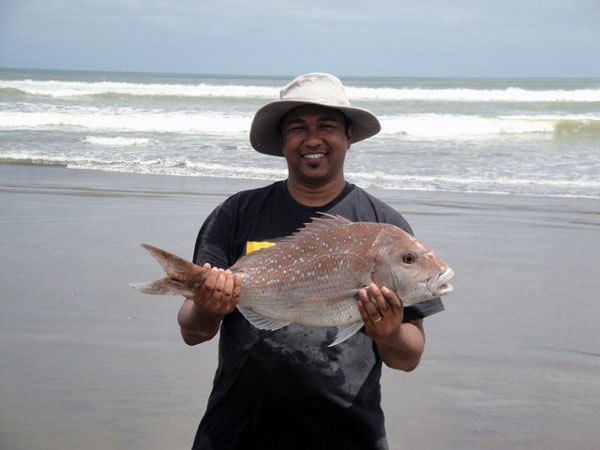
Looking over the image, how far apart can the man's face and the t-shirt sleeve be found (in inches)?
11.8

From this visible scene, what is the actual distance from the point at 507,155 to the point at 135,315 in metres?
13.6

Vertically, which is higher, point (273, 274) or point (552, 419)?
point (273, 274)

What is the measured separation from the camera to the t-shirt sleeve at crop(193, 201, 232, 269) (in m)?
2.88

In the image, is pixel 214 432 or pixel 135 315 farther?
pixel 135 315

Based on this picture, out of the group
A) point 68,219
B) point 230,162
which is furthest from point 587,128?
point 68,219

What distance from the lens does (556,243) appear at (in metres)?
8.77

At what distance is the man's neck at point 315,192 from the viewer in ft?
9.48

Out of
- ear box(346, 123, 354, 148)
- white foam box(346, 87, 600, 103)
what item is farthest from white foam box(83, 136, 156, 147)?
white foam box(346, 87, 600, 103)

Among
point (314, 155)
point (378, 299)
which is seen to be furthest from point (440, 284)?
point (314, 155)

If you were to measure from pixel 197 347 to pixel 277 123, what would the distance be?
9.19 feet

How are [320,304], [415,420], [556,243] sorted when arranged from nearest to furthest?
[320,304]
[415,420]
[556,243]

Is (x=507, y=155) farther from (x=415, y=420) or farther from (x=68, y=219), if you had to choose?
(x=415, y=420)

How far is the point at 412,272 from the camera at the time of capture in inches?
95.0

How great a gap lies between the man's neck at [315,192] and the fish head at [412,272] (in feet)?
1.64
